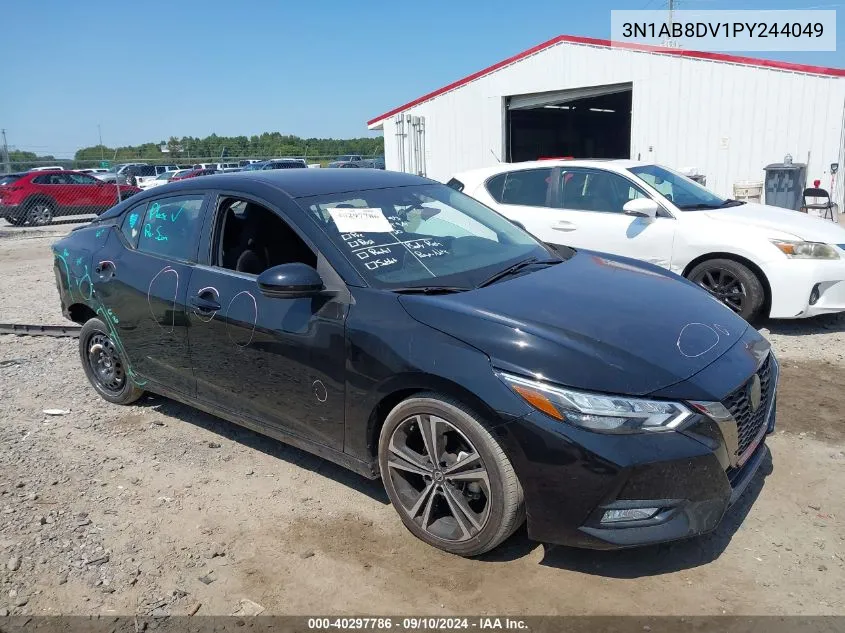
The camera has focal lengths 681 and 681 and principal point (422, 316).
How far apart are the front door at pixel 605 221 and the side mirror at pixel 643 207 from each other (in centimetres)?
8

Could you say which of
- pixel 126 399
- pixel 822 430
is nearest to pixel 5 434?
pixel 126 399

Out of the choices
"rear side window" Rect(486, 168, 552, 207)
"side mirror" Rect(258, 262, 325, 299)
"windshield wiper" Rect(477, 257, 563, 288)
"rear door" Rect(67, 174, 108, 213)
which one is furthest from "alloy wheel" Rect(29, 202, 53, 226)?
"windshield wiper" Rect(477, 257, 563, 288)

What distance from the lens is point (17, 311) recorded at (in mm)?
8195

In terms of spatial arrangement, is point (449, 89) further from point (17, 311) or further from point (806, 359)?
point (806, 359)

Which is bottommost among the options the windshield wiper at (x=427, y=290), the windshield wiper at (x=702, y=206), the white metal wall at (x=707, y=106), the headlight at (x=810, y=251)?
the headlight at (x=810, y=251)

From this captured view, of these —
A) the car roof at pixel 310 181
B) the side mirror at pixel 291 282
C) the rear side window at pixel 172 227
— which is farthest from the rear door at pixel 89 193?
the side mirror at pixel 291 282

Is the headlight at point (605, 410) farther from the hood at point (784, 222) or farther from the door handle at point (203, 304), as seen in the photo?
the hood at point (784, 222)

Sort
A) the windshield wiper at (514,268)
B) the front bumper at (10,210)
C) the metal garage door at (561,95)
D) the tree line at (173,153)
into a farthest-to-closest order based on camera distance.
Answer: the tree line at (173,153) → the front bumper at (10,210) → the metal garage door at (561,95) → the windshield wiper at (514,268)

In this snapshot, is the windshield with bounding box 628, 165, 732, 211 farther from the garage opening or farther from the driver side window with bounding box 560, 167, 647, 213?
the garage opening

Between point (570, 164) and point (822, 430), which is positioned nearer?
point (822, 430)

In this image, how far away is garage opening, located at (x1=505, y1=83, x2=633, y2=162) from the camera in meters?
27.8

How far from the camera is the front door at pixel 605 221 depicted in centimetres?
655

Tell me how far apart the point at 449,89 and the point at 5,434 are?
57.3 feet

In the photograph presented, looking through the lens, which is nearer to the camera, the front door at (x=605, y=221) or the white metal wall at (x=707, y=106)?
the front door at (x=605, y=221)
